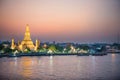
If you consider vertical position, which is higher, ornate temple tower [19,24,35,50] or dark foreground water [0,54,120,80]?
ornate temple tower [19,24,35,50]

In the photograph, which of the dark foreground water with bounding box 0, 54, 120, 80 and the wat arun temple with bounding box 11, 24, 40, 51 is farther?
the wat arun temple with bounding box 11, 24, 40, 51

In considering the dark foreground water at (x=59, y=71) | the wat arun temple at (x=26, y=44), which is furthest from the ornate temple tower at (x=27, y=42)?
the dark foreground water at (x=59, y=71)

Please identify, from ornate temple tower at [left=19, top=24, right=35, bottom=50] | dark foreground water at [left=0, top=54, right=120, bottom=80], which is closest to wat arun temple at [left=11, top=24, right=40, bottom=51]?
ornate temple tower at [left=19, top=24, right=35, bottom=50]

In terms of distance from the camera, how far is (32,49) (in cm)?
2467

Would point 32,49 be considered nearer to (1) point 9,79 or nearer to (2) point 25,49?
(2) point 25,49

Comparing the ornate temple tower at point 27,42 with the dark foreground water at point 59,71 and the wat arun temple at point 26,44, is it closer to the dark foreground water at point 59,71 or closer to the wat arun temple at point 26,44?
the wat arun temple at point 26,44

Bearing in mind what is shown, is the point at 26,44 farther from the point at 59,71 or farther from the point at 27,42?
the point at 59,71

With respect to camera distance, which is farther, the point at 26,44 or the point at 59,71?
the point at 26,44

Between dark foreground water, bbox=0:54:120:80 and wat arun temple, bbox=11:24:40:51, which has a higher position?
wat arun temple, bbox=11:24:40:51

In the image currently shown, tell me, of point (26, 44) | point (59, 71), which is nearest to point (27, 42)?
point (26, 44)

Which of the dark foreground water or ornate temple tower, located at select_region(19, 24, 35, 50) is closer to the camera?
the dark foreground water

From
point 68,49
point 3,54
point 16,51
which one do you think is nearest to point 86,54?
point 68,49

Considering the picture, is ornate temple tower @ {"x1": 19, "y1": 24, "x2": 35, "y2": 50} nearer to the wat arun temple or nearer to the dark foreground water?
the wat arun temple

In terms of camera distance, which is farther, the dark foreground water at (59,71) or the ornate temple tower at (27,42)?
the ornate temple tower at (27,42)
